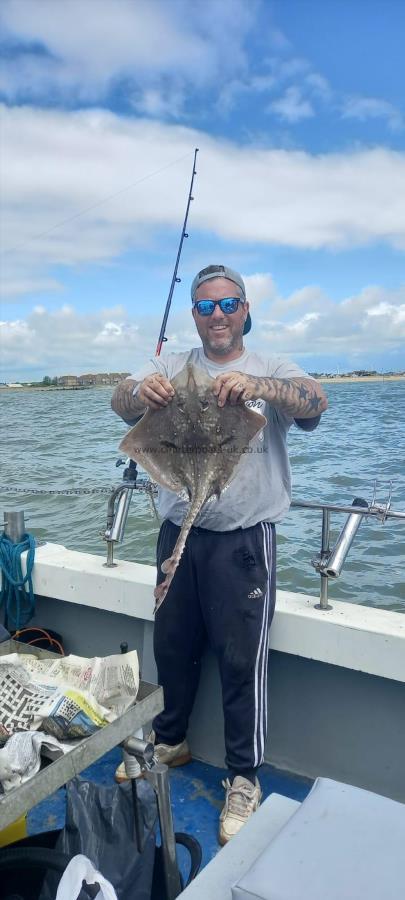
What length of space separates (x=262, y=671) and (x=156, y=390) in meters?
Answer: 1.43

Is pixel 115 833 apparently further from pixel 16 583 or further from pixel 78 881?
pixel 16 583

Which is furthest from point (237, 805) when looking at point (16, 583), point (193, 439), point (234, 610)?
point (16, 583)

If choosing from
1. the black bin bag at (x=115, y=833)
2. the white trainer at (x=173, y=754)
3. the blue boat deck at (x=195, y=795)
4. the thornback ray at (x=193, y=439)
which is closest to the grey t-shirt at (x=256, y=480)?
the thornback ray at (x=193, y=439)

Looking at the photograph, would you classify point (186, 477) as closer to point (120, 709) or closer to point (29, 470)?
point (120, 709)

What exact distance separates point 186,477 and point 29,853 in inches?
57.8

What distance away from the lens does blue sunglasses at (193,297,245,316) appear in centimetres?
301

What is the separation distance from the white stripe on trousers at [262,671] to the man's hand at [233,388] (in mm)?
718

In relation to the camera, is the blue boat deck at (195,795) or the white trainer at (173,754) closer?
the blue boat deck at (195,795)

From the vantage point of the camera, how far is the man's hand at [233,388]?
2559 millimetres

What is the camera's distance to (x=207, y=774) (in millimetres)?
3469

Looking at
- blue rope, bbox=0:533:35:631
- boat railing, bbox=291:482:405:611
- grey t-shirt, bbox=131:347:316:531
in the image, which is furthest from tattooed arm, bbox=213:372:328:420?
blue rope, bbox=0:533:35:631

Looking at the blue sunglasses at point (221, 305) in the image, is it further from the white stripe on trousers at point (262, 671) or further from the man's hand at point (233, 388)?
the white stripe on trousers at point (262, 671)

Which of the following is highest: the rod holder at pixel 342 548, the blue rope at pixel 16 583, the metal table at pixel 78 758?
the rod holder at pixel 342 548

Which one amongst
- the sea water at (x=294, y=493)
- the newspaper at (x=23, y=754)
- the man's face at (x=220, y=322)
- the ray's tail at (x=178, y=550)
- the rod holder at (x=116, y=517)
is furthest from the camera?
the sea water at (x=294, y=493)
